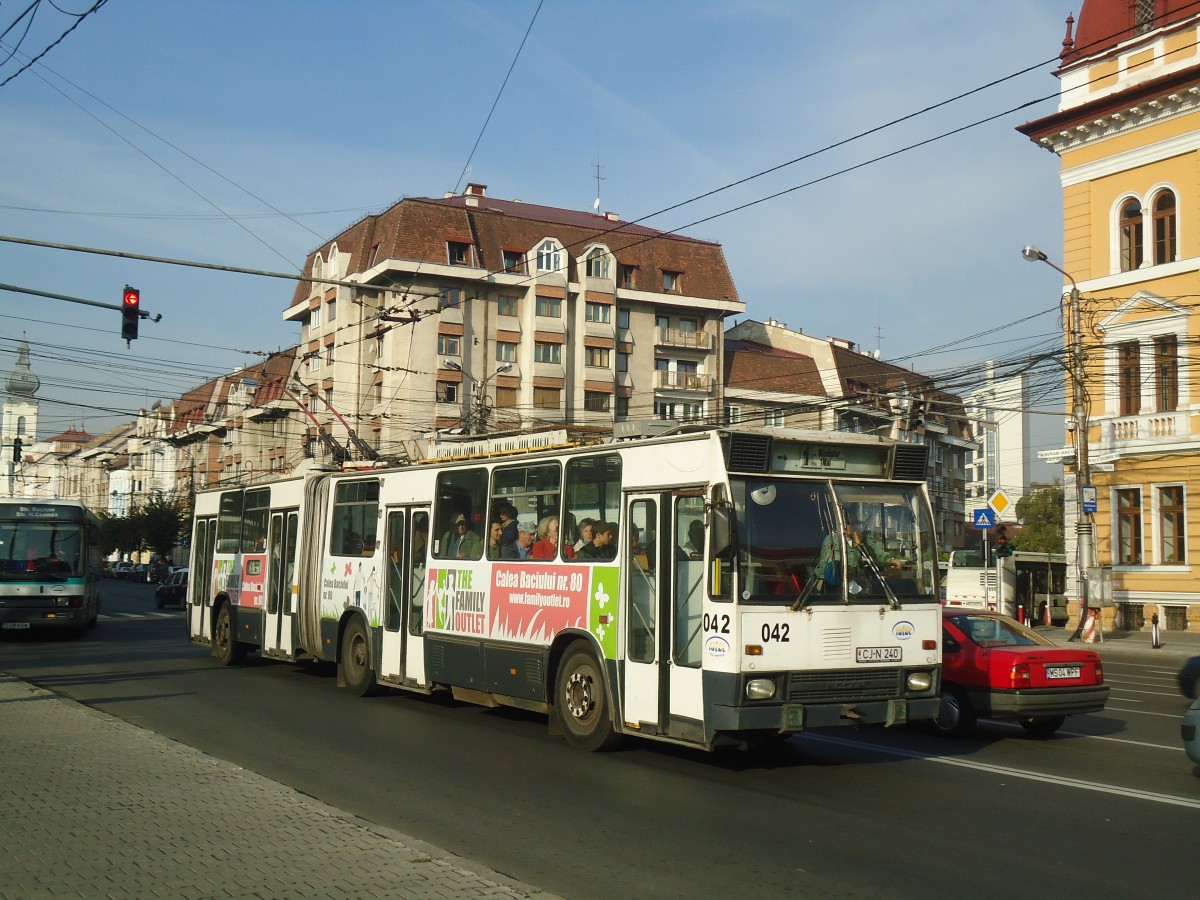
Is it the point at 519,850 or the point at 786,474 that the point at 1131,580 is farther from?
the point at 519,850

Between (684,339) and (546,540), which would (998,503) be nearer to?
(546,540)

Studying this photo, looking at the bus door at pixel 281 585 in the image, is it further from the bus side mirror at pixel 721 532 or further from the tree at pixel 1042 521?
the tree at pixel 1042 521

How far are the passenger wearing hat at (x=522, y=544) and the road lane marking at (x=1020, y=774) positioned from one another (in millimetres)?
3628

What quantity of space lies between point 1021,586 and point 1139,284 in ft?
37.4

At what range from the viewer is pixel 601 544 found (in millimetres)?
11703

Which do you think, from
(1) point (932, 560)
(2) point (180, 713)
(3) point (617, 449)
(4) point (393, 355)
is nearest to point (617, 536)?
(3) point (617, 449)

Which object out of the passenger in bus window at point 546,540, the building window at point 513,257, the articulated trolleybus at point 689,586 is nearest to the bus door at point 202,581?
the articulated trolleybus at point 689,586

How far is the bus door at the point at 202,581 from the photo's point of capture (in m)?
22.2

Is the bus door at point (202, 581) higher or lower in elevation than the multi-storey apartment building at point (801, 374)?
lower

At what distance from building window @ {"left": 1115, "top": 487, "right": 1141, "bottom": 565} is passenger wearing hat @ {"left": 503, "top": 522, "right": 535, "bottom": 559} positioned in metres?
27.6

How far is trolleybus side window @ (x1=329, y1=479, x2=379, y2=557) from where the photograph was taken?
1658cm

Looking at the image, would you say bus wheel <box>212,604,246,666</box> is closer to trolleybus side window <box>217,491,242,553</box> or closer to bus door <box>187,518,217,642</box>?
bus door <box>187,518,217,642</box>

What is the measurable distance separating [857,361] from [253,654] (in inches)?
2240

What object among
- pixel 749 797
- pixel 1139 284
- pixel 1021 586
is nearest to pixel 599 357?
pixel 1021 586
